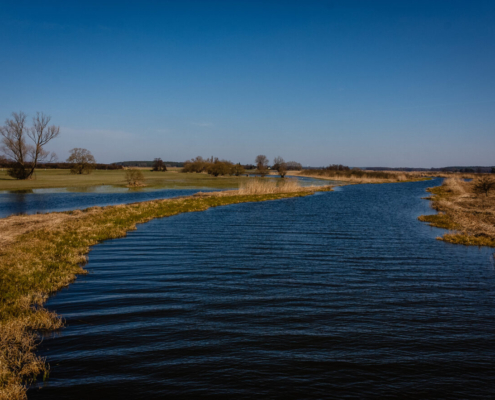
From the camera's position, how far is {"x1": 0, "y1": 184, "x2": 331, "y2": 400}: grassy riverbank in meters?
6.44

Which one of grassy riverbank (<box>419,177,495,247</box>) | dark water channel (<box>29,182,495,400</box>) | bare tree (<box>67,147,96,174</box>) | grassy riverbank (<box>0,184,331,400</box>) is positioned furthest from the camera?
bare tree (<box>67,147,96,174</box>)

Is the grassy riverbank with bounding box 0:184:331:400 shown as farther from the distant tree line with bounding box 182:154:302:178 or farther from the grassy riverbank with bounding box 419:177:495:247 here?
the distant tree line with bounding box 182:154:302:178

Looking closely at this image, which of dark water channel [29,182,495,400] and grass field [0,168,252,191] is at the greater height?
grass field [0,168,252,191]

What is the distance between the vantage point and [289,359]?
273 inches

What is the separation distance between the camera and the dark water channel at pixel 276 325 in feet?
20.2

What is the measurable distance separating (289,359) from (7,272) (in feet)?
33.4

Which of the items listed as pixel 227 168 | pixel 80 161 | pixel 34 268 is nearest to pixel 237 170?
pixel 227 168

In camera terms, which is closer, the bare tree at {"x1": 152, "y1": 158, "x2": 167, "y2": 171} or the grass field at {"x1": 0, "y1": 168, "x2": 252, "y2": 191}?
the grass field at {"x1": 0, "y1": 168, "x2": 252, "y2": 191}

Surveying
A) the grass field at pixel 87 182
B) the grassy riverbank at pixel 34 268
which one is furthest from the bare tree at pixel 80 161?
the grassy riverbank at pixel 34 268

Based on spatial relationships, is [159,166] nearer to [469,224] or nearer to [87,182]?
[87,182]

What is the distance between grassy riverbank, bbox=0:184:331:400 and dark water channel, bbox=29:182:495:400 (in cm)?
44

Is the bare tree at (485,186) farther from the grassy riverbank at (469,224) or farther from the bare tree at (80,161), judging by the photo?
the bare tree at (80,161)

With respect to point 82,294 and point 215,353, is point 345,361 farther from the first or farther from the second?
point 82,294

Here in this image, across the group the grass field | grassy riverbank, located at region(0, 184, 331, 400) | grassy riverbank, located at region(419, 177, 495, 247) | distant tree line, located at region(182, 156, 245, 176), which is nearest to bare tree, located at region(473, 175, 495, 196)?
grassy riverbank, located at region(419, 177, 495, 247)
